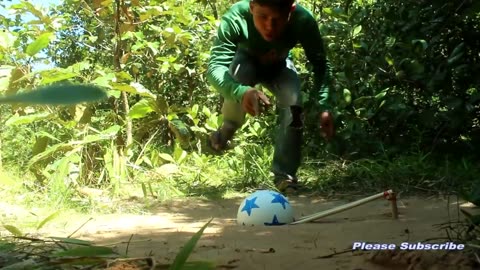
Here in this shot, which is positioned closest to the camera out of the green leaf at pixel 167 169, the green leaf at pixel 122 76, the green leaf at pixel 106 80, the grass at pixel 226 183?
the grass at pixel 226 183

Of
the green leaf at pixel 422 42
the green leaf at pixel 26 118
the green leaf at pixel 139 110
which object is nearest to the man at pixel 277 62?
the green leaf at pixel 422 42

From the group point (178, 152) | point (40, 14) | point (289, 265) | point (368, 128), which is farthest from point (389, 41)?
point (289, 265)

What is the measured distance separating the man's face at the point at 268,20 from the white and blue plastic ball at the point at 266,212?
1230 mm

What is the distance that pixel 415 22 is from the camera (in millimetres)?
3977

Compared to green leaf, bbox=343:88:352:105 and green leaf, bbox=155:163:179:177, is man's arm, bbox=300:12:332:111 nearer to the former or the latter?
green leaf, bbox=343:88:352:105

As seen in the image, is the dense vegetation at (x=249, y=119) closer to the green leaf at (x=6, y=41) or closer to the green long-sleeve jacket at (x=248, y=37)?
the green leaf at (x=6, y=41)

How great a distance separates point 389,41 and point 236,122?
1.35 meters

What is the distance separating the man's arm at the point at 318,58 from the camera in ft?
12.4

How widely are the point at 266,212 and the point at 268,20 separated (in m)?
1.36

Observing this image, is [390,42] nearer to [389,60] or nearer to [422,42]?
[389,60]

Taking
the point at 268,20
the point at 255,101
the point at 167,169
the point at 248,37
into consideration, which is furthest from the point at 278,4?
the point at 167,169

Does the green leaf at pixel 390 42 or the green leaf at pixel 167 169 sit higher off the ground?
the green leaf at pixel 390 42

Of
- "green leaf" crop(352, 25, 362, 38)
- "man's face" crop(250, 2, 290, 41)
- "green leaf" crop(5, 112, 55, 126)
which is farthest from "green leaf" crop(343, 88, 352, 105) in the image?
"green leaf" crop(5, 112, 55, 126)

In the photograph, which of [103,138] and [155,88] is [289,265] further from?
[155,88]
